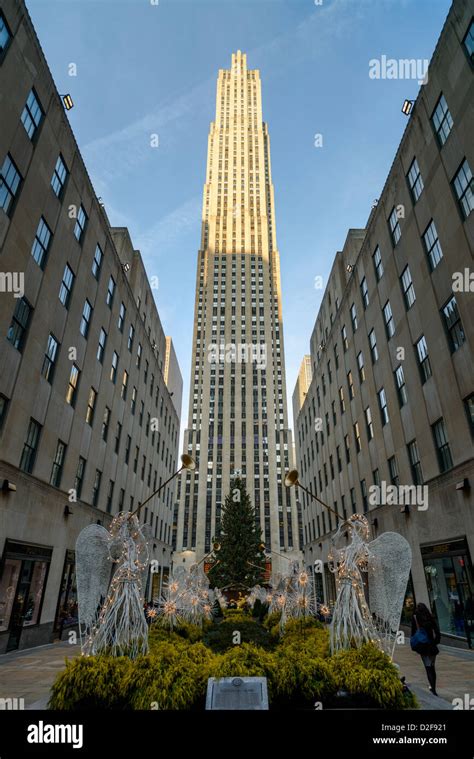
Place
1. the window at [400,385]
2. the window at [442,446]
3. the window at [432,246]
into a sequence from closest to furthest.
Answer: the window at [442,446]
the window at [432,246]
the window at [400,385]

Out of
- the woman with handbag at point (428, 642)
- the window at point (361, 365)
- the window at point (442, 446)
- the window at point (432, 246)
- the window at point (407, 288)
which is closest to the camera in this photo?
the woman with handbag at point (428, 642)

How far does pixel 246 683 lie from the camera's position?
6387 mm

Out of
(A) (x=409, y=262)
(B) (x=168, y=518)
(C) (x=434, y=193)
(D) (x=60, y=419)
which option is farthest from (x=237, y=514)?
(C) (x=434, y=193)

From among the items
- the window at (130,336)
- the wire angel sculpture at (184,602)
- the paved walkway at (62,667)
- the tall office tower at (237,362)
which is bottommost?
the paved walkway at (62,667)

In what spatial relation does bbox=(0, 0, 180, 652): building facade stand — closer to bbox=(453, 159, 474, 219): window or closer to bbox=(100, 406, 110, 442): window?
bbox=(100, 406, 110, 442): window

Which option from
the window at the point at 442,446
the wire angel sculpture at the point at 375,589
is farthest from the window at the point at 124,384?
the wire angel sculpture at the point at 375,589

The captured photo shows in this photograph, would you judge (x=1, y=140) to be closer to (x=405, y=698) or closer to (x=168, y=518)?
(x=405, y=698)

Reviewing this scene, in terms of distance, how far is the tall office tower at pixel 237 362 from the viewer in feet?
299

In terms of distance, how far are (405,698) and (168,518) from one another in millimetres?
46884

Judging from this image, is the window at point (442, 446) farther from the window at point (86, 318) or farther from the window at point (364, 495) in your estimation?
the window at point (86, 318)

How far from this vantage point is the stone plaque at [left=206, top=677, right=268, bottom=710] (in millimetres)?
6172

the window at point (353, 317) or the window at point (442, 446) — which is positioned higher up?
the window at point (353, 317)

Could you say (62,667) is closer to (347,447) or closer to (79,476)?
(79,476)

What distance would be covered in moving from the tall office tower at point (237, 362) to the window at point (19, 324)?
69193 millimetres
